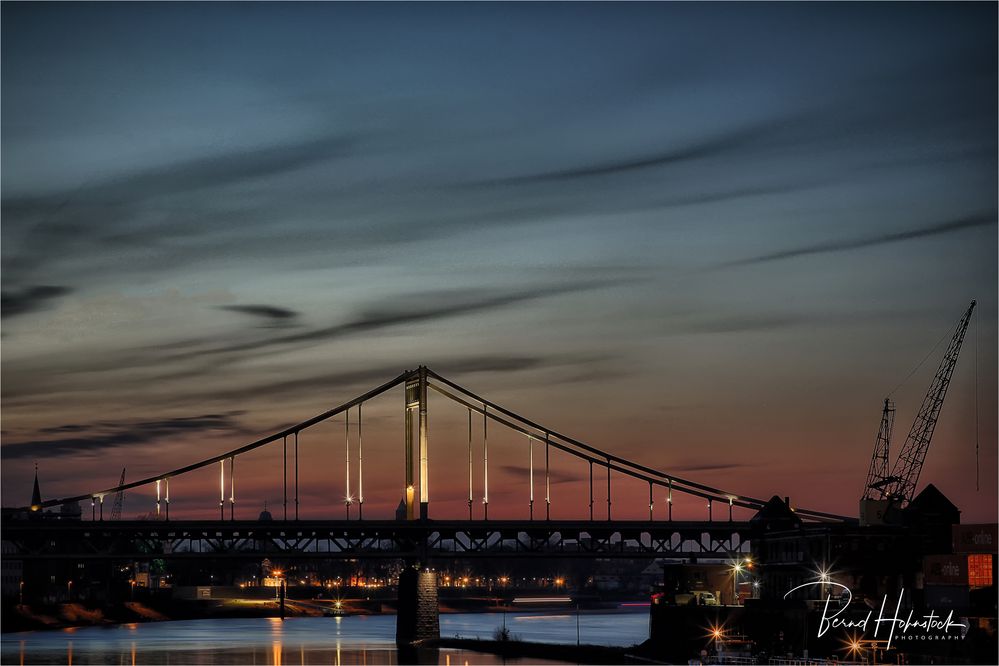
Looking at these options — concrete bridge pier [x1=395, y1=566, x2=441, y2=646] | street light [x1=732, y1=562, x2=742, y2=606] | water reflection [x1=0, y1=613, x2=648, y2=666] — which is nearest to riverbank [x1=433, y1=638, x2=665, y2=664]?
concrete bridge pier [x1=395, y1=566, x2=441, y2=646]

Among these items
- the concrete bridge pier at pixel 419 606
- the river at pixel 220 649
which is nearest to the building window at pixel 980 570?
the river at pixel 220 649

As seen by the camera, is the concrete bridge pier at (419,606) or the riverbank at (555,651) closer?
the riverbank at (555,651)

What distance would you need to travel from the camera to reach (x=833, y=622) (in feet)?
355

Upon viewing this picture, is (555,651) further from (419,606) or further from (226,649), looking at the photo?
(226,649)

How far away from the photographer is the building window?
11712 cm

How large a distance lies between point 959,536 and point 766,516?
35.5 m

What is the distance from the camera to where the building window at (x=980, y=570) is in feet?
384

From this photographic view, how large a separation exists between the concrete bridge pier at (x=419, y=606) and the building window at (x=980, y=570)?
55289 millimetres

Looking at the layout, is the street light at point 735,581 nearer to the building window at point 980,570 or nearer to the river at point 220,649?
the river at point 220,649

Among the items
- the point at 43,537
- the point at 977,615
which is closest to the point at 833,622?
the point at 977,615

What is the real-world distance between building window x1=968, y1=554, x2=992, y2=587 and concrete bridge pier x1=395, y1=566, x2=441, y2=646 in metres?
55.3

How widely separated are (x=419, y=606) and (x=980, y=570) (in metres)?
58.7

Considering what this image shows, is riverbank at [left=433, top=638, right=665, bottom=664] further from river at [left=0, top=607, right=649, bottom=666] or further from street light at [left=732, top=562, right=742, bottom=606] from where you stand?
street light at [left=732, top=562, right=742, bottom=606]

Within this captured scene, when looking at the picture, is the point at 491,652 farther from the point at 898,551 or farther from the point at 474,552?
the point at 898,551
